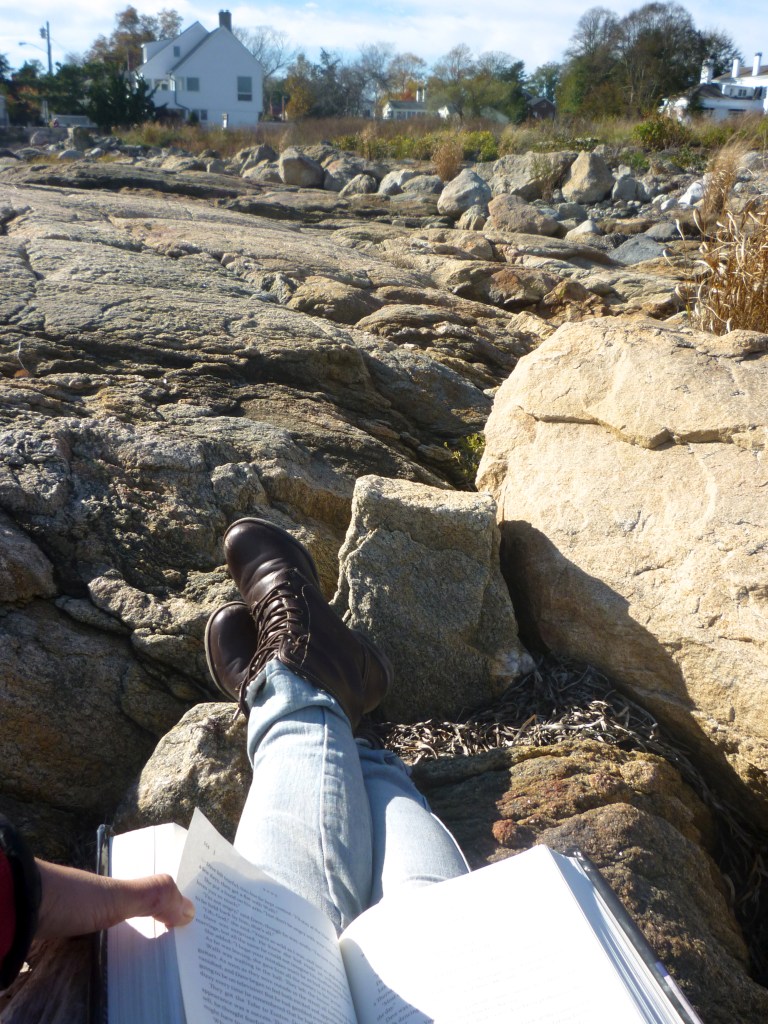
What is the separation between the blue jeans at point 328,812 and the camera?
1.61m

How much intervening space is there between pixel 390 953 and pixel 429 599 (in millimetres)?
1159

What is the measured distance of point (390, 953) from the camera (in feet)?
4.34

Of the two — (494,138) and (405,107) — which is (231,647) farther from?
(405,107)

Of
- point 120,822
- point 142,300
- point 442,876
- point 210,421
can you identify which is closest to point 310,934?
A: point 442,876

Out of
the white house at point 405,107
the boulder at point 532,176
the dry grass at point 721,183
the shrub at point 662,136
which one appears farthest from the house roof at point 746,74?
the dry grass at point 721,183

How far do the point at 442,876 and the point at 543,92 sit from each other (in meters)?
57.5

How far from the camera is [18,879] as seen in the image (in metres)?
1.08

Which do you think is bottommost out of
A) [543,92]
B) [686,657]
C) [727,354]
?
[686,657]

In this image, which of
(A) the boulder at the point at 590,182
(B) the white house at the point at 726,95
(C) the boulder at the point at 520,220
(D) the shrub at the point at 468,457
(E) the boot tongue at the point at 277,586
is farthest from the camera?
(B) the white house at the point at 726,95

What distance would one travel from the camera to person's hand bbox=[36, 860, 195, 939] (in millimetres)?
1152

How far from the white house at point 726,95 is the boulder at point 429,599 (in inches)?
918

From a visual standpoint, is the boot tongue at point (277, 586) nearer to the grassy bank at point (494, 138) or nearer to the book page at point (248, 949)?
the book page at point (248, 949)

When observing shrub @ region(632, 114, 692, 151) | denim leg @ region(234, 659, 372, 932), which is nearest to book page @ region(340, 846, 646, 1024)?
denim leg @ region(234, 659, 372, 932)

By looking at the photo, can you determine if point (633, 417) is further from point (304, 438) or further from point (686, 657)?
point (304, 438)
